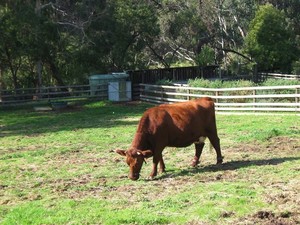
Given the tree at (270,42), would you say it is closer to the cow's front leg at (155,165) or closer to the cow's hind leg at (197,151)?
the cow's hind leg at (197,151)

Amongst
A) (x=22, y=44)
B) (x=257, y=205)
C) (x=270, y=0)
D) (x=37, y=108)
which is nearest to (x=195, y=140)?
(x=257, y=205)

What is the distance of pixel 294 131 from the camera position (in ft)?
42.4

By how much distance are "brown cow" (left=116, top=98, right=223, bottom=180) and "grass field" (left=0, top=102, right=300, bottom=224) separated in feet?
1.26

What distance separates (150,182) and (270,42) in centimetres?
3586

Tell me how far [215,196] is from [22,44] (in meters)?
23.5

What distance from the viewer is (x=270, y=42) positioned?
41812 millimetres

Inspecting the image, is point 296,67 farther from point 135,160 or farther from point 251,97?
point 135,160

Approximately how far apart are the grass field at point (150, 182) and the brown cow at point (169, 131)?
0.39 metres

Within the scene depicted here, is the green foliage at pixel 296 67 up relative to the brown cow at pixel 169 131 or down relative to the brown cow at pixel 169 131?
up

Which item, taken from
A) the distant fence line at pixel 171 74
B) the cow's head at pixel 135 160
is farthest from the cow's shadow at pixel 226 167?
the distant fence line at pixel 171 74

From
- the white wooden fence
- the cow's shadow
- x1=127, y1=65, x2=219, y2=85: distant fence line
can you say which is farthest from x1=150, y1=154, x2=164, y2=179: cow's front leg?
x1=127, y1=65, x2=219, y2=85: distant fence line

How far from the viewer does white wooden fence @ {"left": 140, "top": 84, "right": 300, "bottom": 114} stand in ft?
59.0

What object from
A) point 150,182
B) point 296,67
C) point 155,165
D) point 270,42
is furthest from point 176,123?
point 270,42

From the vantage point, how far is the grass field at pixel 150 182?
630 centimetres
